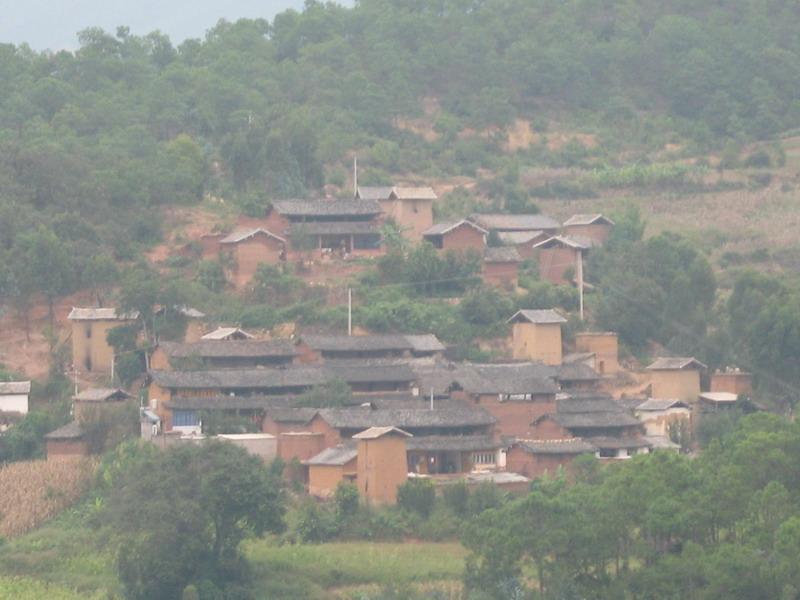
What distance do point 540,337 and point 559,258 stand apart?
6.05 m

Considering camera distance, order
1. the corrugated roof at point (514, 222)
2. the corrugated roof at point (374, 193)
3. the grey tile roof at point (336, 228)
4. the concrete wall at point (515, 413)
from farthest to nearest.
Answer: the corrugated roof at point (514, 222) < the corrugated roof at point (374, 193) < the grey tile roof at point (336, 228) < the concrete wall at point (515, 413)

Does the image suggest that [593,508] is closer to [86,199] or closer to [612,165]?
[86,199]

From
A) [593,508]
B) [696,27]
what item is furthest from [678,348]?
[696,27]

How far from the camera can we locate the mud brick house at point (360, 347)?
155 ft

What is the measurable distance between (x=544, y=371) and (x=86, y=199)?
521 inches

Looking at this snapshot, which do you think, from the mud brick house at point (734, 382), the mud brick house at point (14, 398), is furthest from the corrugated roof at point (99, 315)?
the mud brick house at point (734, 382)

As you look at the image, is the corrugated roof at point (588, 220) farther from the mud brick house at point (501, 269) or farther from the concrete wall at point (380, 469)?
the concrete wall at point (380, 469)

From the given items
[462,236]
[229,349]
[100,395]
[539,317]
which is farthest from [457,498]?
[462,236]

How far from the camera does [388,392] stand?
4609 centimetres

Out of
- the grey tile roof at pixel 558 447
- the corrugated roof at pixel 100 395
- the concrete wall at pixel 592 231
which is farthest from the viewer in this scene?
the concrete wall at pixel 592 231

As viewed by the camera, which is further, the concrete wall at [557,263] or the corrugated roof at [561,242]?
the corrugated roof at [561,242]

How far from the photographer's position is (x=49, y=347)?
160 ft

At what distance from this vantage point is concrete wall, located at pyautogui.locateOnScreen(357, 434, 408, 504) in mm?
40812

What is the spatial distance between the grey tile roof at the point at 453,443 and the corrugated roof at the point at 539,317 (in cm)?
568
